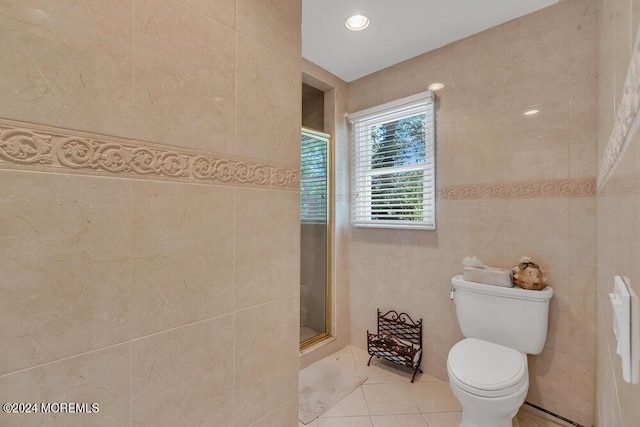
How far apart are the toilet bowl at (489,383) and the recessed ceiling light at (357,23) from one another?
208cm

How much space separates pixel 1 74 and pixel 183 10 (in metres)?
0.46

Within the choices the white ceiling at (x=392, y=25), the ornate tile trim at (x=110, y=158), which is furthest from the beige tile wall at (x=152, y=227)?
the white ceiling at (x=392, y=25)

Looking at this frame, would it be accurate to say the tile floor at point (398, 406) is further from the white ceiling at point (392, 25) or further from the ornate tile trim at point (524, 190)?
the white ceiling at point (392, 25)

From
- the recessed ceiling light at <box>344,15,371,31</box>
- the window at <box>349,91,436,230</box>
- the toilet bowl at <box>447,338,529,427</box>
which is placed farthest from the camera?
the window at <box>349,91,436,230</box>

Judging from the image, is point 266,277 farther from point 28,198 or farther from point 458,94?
point 458,94

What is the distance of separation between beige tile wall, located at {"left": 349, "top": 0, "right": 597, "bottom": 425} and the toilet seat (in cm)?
40

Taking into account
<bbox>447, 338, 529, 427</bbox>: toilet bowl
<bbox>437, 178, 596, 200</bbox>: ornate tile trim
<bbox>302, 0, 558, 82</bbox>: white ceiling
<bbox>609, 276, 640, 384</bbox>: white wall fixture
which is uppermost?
A: <bbox>302, 0, 558, 82</bbox>: white ceiling

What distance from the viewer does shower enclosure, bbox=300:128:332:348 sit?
259 cm

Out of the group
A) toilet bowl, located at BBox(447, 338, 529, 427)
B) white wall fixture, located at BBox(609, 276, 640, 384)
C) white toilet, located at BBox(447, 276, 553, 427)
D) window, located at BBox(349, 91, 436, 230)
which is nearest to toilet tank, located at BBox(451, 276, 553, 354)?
white toilet, located at BBox(447, 276, 553, 427)

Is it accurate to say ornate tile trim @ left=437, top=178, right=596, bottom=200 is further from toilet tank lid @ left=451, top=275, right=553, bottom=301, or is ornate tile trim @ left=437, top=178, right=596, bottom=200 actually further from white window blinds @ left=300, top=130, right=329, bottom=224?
white window blinds @ left=300, top=130, right=329, bottom=224

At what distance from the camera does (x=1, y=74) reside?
560mm

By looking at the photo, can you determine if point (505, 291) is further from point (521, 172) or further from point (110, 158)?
point (110, 158)

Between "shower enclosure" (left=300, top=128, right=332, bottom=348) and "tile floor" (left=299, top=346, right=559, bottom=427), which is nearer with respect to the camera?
"tile floor" (left=299, top=346, right=559, bottom=427)

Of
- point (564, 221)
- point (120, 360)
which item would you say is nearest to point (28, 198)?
point (120, 360)
